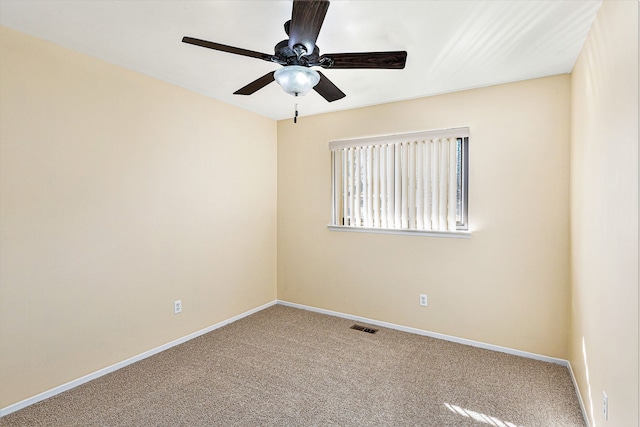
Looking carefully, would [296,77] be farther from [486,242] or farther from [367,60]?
[486,242]

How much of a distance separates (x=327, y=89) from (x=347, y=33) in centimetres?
36

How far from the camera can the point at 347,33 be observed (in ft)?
7.11

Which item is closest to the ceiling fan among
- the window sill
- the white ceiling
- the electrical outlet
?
the white ceiling

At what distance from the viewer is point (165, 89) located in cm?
309

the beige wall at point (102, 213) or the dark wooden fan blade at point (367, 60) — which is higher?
the dark wooden fan blade at point (367, 60)

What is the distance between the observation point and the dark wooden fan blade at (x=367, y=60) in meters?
1.77

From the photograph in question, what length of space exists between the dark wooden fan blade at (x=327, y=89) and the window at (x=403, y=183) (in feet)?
4.41

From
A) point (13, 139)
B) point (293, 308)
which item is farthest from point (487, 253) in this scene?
point (13, 139)

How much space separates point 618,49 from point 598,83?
413mm

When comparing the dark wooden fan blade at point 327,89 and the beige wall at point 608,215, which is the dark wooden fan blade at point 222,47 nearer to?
the dark wooden fan blade at point 327,89

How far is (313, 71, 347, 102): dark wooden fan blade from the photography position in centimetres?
216

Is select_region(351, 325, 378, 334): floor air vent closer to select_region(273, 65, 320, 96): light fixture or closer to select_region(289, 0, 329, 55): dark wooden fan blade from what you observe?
select_region(273, 65, 320, 96): light fixture

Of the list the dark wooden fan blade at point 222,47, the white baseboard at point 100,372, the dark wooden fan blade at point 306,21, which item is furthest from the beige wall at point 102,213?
the dark wooden fan blade at point 306,21

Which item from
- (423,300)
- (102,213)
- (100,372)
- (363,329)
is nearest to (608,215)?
(423,300)
